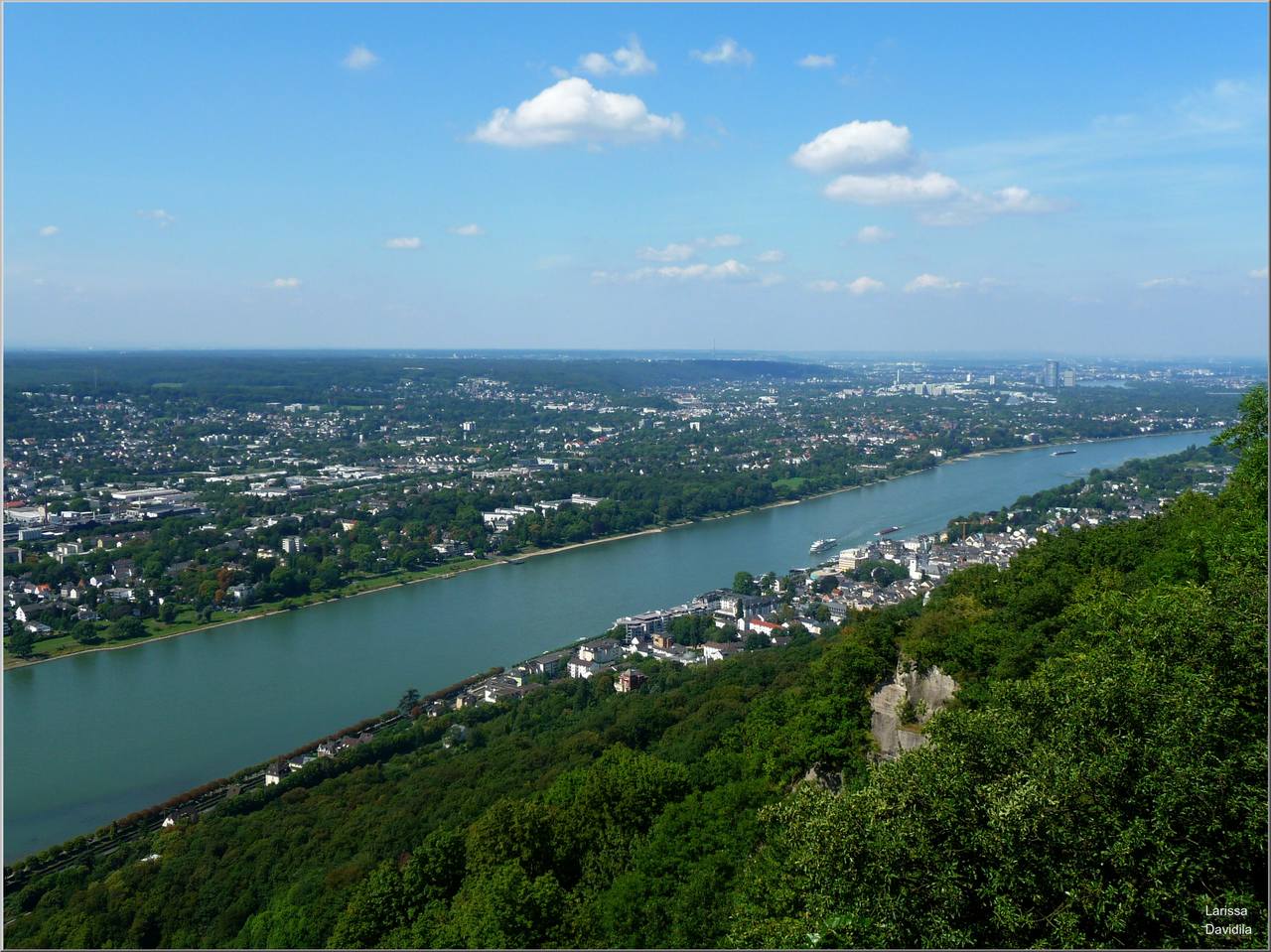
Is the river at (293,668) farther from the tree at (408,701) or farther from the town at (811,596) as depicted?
the town at (811,596)

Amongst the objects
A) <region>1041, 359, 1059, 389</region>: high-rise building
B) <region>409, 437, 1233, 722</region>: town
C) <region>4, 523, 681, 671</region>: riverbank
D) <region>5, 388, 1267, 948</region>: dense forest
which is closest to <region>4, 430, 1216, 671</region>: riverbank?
<region>4, 523, 681, 671</region>: riverbank

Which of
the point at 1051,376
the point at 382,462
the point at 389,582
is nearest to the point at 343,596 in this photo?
the point at 389,582

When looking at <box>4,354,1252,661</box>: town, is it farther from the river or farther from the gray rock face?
the gray rock face

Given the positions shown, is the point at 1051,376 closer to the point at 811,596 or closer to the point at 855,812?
the point at 811,596

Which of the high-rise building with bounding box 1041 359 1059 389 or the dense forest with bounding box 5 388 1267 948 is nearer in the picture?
the dense forest with bounding box 5 388 1267 948

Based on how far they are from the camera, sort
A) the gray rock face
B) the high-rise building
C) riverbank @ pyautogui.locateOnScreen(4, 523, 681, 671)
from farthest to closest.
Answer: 1. the high-rise building
2. riverbank @ pyautogui.locateOnScreen(4, 523, 681, 671)
3. the gray rock face

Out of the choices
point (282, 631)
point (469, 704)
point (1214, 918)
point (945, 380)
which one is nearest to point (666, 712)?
point (469, 704)
